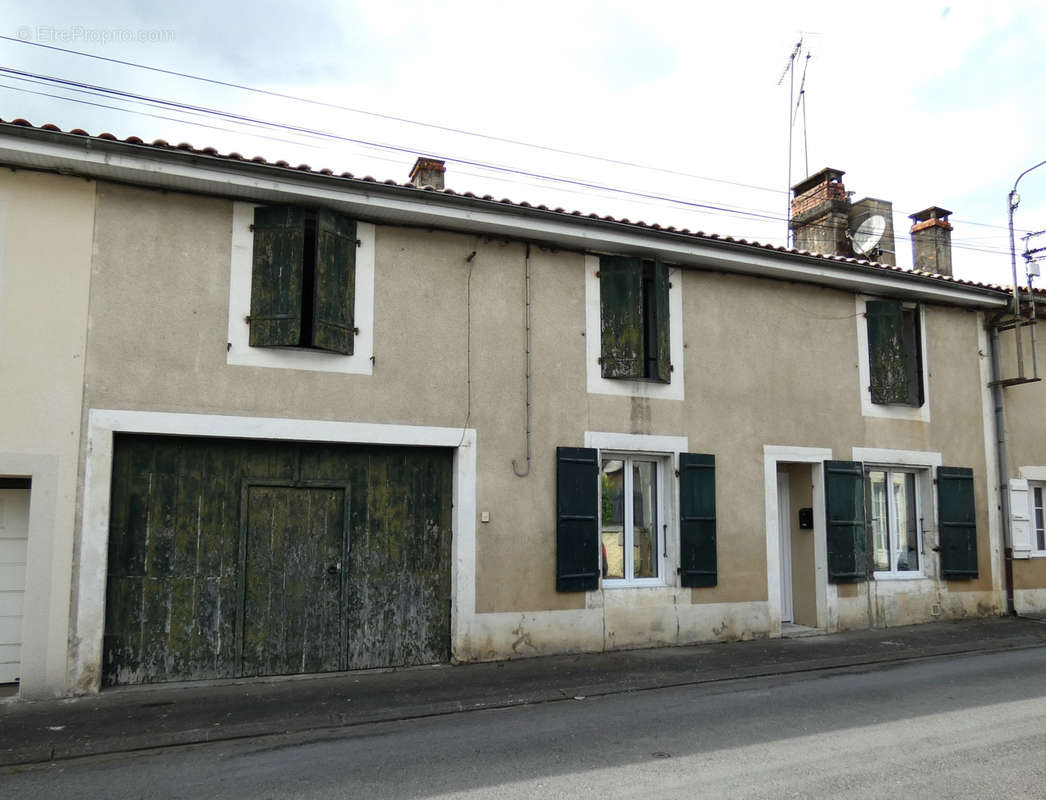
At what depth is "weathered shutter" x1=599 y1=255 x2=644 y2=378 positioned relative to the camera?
1009cm

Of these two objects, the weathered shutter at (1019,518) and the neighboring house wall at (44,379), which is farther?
the weathered shutter at (1019,518)

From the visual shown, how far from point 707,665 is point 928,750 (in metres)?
3.37

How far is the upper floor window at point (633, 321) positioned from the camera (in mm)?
10102

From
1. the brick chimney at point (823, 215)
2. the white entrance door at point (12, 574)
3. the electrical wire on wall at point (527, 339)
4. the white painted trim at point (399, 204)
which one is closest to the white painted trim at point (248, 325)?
the white painted trim at point (399, 204)

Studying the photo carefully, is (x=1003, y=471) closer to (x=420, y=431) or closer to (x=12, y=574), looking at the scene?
(x=420, y=431)

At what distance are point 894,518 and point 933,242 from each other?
495 centimetres

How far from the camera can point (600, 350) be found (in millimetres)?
10078

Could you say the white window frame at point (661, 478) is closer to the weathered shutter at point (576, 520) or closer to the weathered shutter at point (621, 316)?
the weathered shutter at point (576, 520)

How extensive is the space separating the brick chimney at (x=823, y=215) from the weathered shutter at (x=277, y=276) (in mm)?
9913

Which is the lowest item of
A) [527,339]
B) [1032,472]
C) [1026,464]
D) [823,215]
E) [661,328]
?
[1032,472]

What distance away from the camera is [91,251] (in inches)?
310

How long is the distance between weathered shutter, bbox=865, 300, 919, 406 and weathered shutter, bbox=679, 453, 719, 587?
3.24m

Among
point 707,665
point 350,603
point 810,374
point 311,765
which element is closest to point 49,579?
point 350,603

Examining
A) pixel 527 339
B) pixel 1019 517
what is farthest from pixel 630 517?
pixel 1019 517
